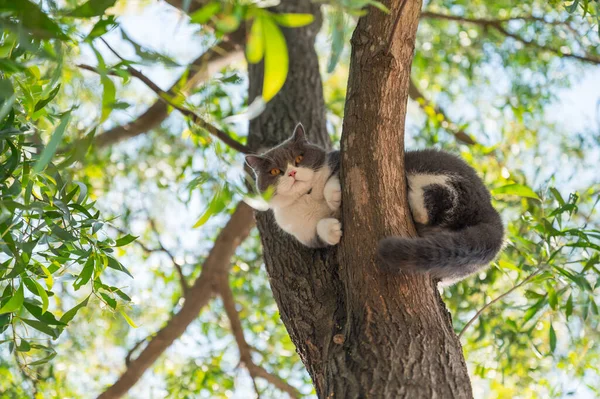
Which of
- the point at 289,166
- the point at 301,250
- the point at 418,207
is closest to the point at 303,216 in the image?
the point at 301,250

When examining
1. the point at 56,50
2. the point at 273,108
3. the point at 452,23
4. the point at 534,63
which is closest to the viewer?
the point at 56,50

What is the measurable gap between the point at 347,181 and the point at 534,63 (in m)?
3.47

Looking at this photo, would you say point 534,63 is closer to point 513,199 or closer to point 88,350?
point 513,199

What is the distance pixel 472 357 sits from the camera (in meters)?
4.11

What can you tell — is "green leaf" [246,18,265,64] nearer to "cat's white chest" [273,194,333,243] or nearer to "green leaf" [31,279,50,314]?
"green leaf" [31,279,50,314]

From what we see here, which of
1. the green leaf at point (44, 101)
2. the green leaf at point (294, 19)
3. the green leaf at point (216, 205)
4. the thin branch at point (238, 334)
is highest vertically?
the thin branch at point (238, 334)

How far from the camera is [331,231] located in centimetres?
237

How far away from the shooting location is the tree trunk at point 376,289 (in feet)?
6.45

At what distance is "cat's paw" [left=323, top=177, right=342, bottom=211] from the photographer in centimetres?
262

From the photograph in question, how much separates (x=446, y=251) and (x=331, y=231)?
45 cm

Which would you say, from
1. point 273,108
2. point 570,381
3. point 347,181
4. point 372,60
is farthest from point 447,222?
point 570,381

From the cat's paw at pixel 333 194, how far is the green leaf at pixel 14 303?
125cm

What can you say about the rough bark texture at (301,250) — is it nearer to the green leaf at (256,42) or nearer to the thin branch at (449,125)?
the thin branch at (449,125)

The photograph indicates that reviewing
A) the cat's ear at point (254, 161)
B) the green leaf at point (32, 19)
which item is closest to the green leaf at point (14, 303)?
the green leaf at point (32, 19)
